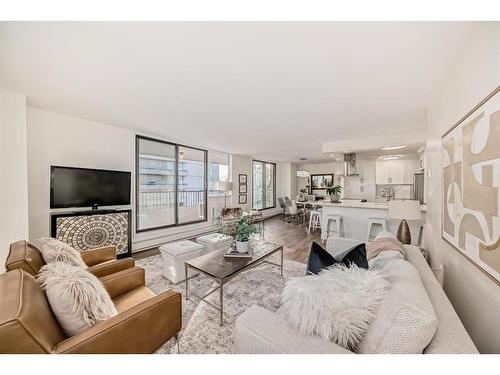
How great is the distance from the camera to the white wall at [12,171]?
6.59 ft

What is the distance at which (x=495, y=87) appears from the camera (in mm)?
892

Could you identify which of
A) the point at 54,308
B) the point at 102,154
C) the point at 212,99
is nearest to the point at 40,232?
the point at 102,154

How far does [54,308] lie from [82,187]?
2558 millimetres

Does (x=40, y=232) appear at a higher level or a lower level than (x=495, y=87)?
lower

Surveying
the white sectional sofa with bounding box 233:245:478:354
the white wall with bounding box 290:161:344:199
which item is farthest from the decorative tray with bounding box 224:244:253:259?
the white wall with bounding box 290:161:344:199

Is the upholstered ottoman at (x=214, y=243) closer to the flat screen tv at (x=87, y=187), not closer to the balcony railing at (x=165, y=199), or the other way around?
the flat screen tv at (x=87, y=187)

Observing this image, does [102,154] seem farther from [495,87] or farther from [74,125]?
[495,87]

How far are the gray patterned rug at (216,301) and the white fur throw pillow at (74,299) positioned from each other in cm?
77

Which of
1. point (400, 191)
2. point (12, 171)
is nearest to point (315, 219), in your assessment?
point (400, 191)

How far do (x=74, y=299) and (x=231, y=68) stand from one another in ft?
5.97

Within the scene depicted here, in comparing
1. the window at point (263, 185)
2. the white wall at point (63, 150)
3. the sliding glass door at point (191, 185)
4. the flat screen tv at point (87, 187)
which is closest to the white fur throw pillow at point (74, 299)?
the flat screen tv at point (87, 187)

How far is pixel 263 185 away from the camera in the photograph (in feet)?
25.2
